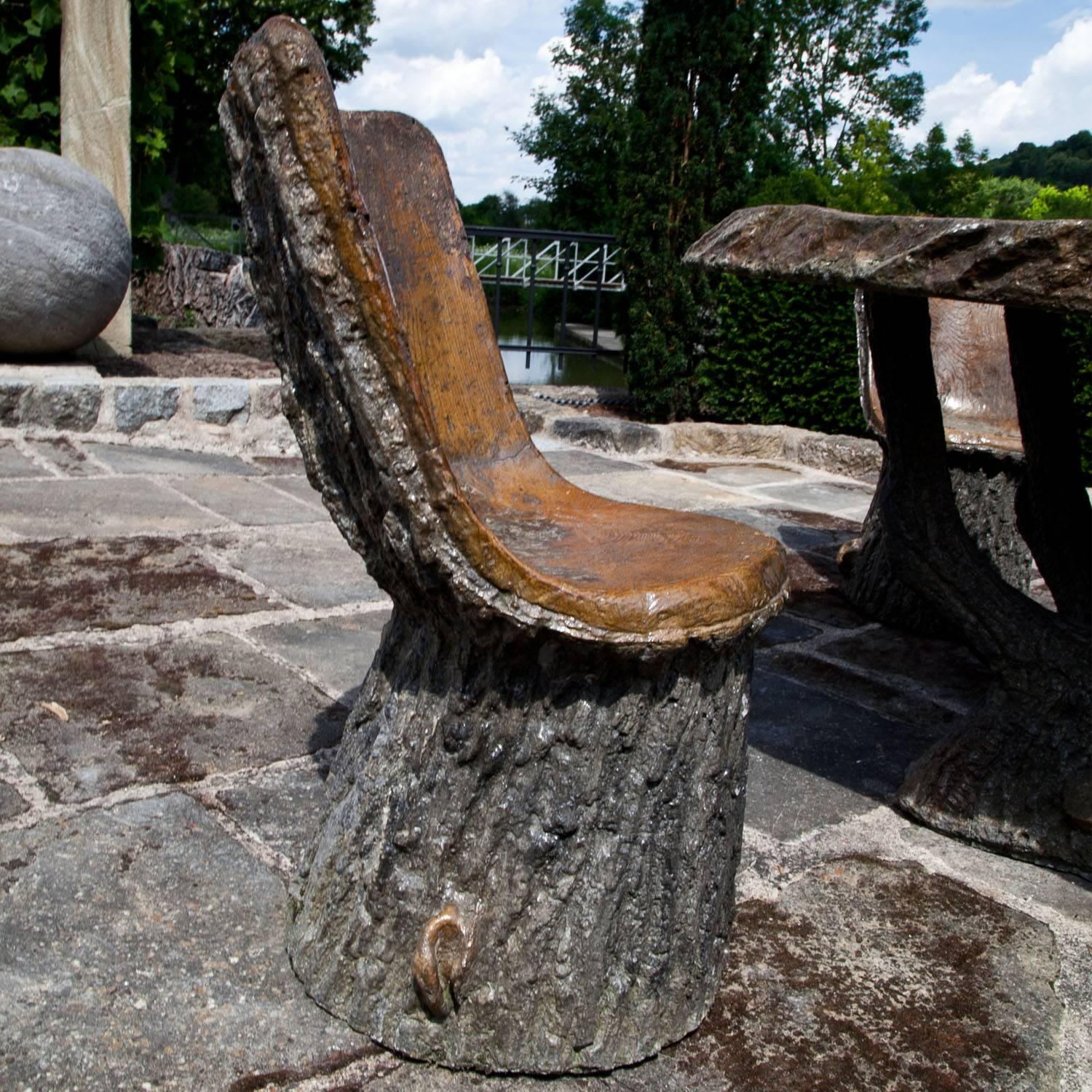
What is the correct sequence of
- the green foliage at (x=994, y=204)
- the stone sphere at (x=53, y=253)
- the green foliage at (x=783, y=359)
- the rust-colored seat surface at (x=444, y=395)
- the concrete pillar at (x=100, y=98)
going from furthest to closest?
the green foliage at (x=994, y=204)
the green foliage at (x=783, y=359)
the concrete pillar at (x=100, y=98)
the stone sphere at (x=53, y=253)
the rust-colored seat surface at (x=444, y=395)

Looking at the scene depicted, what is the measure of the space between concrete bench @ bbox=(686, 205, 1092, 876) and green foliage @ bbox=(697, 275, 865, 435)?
3777mm

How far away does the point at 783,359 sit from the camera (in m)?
6.76

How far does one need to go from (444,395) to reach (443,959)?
36.0 inches

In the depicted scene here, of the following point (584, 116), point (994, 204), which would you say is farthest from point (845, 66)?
point (994, 204)

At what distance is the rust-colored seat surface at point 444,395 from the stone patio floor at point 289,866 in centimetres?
60

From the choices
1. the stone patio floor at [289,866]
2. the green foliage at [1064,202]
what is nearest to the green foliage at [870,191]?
the green foliage at [1064,202]


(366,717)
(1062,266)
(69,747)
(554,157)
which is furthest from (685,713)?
(554,157)

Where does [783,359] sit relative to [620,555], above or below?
above

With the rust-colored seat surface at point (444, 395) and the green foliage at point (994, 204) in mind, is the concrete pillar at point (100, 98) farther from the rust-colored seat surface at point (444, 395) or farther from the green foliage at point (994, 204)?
the green foliage at point (994, 204)

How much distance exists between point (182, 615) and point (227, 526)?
997 millimetres

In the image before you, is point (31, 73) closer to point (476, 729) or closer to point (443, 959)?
point (476, 729)

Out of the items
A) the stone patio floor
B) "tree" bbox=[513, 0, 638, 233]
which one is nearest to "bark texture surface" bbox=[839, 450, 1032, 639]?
the stone patio floor

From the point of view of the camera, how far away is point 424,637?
4.97ft

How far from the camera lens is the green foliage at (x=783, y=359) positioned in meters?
6.61
